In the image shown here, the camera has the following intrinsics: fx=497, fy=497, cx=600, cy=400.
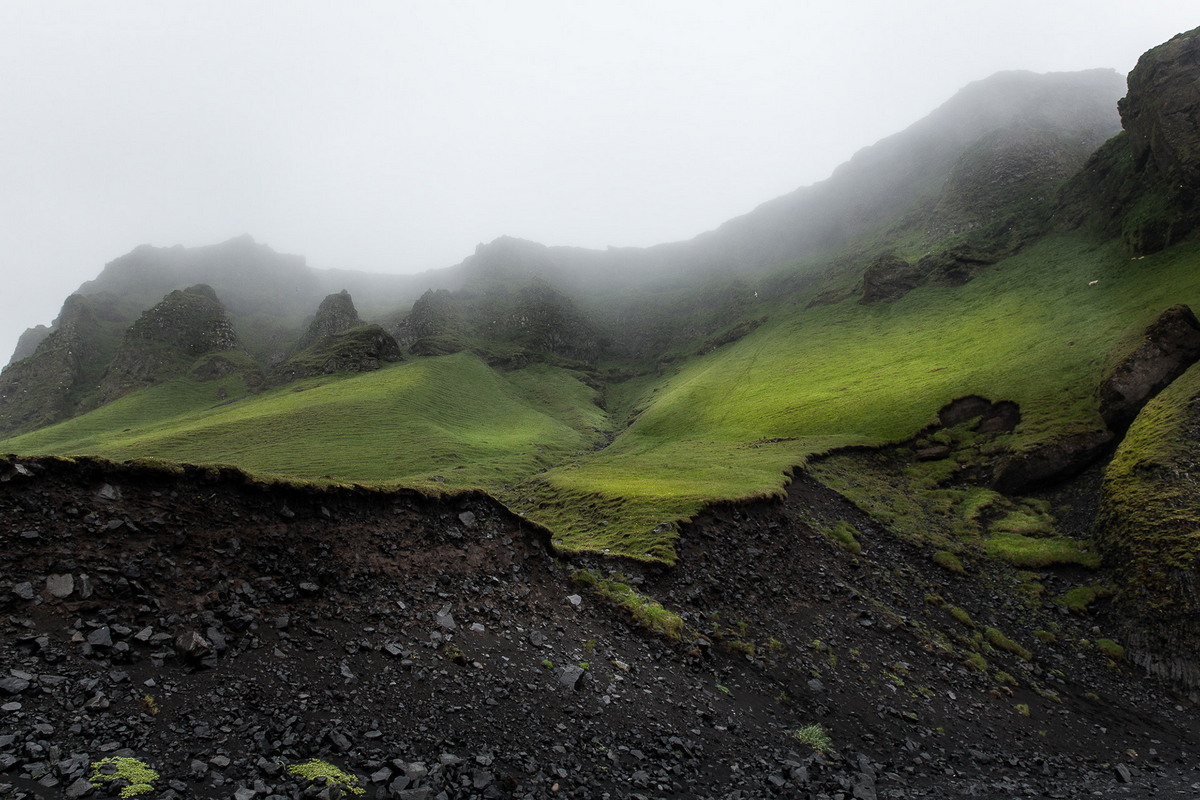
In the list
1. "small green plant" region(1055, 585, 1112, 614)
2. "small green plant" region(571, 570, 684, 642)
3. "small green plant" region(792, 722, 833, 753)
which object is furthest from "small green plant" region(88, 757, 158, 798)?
"small green plant" region(1055, 585, 1112, 614)

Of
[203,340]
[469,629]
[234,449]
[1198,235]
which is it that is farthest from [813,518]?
[203,340]

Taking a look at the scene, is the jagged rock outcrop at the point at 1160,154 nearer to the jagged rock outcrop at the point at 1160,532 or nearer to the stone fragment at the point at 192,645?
the jagged rock outcrop at the point at 1160,532

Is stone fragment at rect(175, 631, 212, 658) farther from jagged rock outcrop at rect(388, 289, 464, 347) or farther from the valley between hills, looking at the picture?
jagged rock outcrop at rect(388, 289, 464, 347)

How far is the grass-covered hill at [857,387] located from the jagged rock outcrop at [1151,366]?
1.35ft

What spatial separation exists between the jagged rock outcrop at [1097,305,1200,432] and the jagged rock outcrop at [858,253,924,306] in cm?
8377

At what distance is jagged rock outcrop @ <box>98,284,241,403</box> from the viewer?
447ft

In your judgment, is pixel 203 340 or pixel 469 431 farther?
pixel 203 340

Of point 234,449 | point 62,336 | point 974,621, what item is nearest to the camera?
point 974,621

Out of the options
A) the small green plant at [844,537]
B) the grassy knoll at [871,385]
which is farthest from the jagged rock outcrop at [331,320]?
the small green plant at [844,537]

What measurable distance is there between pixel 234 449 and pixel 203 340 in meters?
123

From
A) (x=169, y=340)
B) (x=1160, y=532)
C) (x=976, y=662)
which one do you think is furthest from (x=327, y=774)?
(x=169, y=340)

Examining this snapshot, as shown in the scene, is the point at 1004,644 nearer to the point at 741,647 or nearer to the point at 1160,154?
the point at 741,647

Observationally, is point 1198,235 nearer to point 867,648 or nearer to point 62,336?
point 867,648

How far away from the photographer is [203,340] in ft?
511
